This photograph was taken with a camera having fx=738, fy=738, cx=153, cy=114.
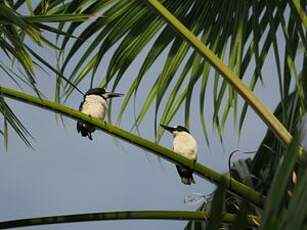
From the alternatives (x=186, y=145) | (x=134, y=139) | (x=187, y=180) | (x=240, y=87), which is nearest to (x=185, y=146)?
(x=186, y=145)

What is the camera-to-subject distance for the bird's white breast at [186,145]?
4156 millimetres

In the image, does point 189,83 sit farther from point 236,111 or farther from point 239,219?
point 239,219

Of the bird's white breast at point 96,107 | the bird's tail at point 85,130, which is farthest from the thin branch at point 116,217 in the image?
the bird's white breast at point 96,107

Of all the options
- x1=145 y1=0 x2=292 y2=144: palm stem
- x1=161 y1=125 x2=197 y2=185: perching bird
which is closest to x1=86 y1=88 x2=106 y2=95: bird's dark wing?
x1=161 y1=125 x2=197 y2=185: perching bird

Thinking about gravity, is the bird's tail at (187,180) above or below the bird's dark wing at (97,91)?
below

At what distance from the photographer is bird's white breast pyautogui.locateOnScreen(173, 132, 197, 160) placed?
4.16m

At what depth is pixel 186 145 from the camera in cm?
419

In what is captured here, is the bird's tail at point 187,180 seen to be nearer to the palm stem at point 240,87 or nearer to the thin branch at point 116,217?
the palm stem at point 240,87

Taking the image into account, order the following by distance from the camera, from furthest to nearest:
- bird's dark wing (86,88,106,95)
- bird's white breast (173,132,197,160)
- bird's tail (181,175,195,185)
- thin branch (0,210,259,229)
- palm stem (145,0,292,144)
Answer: bird's white breast (173,132,197,160)
bird's tail (181,175,195,185)
bird's dark wing (86,88,106,95)
palm stem (145,0,292,144)
thin branch (0,210,259,229)

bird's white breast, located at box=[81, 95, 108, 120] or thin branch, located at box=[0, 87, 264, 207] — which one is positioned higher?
bird's white breast, located at box=[81, 95, 108, 120]

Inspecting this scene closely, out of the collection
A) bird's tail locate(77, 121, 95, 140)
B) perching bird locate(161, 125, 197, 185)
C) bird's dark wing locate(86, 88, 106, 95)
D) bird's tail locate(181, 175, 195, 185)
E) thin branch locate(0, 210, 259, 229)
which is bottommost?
bird's tail locate(181, 175, 195, 185)

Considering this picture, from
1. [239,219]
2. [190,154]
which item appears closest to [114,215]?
[239,219]

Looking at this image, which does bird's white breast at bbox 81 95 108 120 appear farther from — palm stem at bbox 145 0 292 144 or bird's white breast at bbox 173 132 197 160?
palm stem at bbox 145 0 292 144

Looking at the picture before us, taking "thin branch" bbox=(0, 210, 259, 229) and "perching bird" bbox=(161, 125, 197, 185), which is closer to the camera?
"thin branch" bbox=(0, 210, 259, 229)
